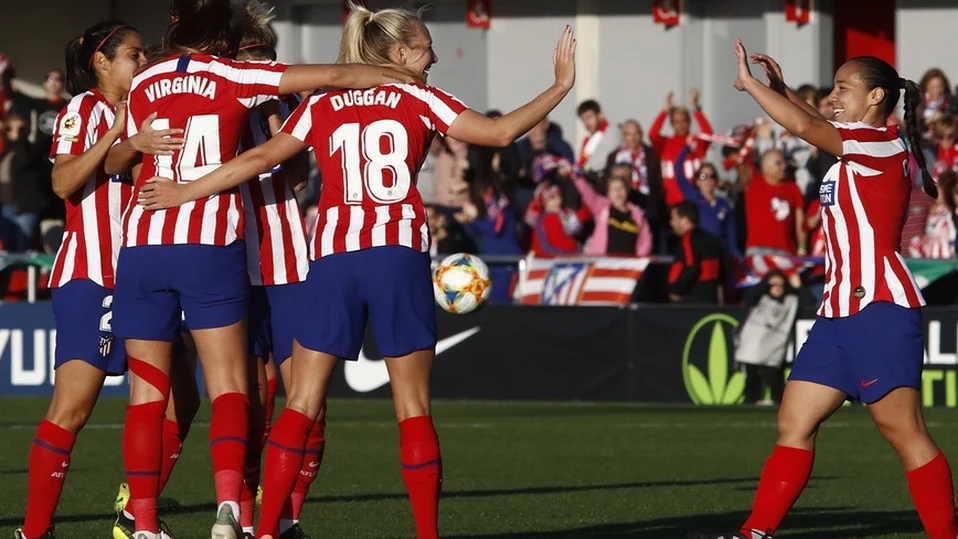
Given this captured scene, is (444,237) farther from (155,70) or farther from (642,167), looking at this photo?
(155,70)

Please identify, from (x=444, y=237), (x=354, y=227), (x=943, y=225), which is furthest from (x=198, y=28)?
(x=943, y=225)

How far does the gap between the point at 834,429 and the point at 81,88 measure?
7760mm

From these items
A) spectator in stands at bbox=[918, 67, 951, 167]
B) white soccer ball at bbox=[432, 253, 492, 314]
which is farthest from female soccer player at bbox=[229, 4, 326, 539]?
spectator in stands at bbox=[918, 67, 951, 167]

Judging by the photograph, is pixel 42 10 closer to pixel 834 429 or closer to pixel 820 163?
pixel 820 163

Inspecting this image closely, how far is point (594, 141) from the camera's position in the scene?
19.1m

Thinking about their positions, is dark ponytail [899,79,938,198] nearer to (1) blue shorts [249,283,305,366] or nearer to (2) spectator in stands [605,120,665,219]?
(1) blue shorts [249,283,305,366]

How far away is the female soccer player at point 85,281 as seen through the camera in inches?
288

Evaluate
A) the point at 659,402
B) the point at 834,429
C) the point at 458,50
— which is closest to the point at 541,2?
the point at 458,50

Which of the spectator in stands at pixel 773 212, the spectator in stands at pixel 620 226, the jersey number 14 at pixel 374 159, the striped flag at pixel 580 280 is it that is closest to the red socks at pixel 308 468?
the jersey number 14 at pixel 374 159

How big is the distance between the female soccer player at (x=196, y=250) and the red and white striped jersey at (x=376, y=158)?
0.10 metres

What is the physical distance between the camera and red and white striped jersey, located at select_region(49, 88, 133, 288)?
288 inches

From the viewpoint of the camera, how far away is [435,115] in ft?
21.9

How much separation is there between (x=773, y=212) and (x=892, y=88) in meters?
10.1

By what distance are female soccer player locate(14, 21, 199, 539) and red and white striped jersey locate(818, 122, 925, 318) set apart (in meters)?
2.63
